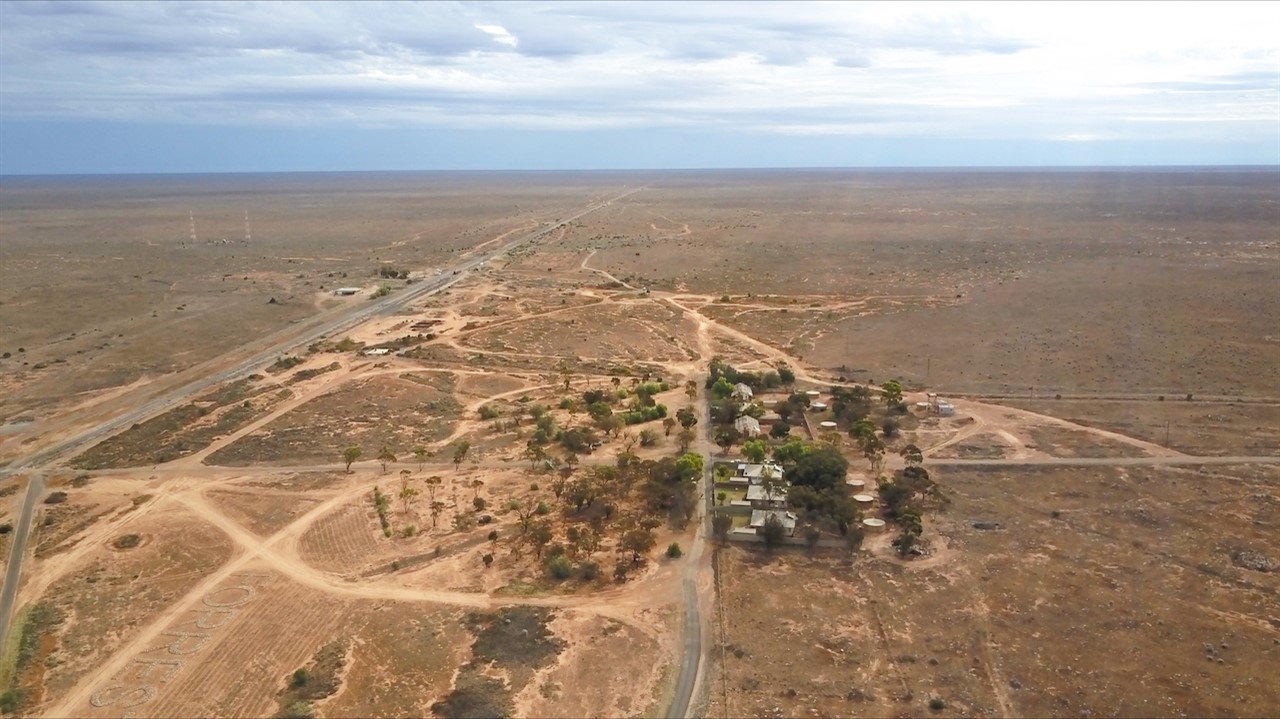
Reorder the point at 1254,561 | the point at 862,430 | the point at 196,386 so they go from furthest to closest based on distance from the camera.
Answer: the point at 196,386 < the point at 862,430 < the point at 1254,561

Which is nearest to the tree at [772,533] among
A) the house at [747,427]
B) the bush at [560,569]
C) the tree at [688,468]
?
the tree at [688,468]

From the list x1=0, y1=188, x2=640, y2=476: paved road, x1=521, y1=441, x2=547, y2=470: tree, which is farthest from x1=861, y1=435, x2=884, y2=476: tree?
x1=0, y1=188, x2=640, y2=476: paved road

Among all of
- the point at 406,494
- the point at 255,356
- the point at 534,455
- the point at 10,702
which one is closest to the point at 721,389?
the point at 534,455

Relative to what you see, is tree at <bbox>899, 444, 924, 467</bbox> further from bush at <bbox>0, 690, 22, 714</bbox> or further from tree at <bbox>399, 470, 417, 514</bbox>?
bush at <bbox>0, 690, 22, 714</bbox>

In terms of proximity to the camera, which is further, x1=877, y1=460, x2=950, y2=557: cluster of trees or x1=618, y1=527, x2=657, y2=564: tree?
x1=877, y1=460, x2=950, y2=557: cluster of trees

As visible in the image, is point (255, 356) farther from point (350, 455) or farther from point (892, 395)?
point (892, 395)

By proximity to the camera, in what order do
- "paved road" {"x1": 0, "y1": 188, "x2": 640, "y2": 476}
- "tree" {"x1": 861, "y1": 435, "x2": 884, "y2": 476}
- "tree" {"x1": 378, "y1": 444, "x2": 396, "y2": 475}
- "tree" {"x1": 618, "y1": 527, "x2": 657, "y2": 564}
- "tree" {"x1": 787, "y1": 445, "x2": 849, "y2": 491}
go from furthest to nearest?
"paved road" {"x1": 0, "y1": 188, "x2": 640, "y2": 476}, "tree" {"x1": 378, "y1": 444, "x2": 396, "y2": 475}, "tree" {"x1": 861, "y1": 435, "x2": 884, "y2": 476}, "tree" {"x1": 787, "y1": 445, "x2": 849, "y2": 491}, "tree" {"x1": 618, "y1": 527, "x2": 657, "y2": 564}

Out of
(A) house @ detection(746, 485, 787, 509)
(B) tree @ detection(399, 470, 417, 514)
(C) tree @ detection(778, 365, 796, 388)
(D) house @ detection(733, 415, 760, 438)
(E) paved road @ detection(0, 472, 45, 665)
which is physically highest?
(C) tree @ detection(778, 365, 796, 388)

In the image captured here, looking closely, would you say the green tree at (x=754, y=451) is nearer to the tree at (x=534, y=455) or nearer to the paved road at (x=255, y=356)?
the tree at (x=534, y=455)
